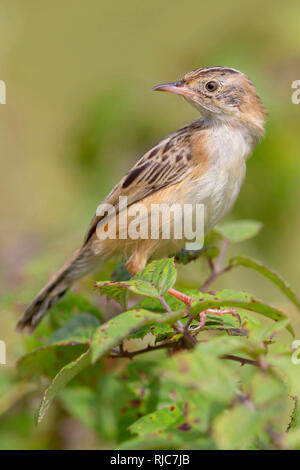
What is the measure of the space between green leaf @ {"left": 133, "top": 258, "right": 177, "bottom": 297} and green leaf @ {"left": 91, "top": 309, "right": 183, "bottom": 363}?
25cm

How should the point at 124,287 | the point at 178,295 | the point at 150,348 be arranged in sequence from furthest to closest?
the point at 178,295, the point at 150,348, the point at 124,287

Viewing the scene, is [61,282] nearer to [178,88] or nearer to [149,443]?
[178,88]

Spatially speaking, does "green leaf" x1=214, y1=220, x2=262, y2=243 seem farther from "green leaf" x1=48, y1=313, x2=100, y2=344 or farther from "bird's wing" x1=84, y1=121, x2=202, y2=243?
"green leaf" x1=48, y1=313, x2=100, y2=344

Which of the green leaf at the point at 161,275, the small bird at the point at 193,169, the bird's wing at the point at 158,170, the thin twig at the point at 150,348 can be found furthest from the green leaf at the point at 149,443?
the bird's wing at the point at 158,170

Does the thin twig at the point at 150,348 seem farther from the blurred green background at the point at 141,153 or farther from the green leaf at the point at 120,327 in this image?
the blurred green background at the point at 141,153

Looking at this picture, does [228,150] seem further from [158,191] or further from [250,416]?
[250,416]

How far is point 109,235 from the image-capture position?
13.1 ft

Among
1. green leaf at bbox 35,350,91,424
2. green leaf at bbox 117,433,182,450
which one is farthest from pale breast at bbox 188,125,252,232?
green leaf at bbox 117,433,182,450

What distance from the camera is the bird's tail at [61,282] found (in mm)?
3818

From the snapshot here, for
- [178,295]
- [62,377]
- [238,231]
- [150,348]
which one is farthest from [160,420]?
[238,231]

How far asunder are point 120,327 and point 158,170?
219cm

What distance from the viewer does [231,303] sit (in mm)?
1989

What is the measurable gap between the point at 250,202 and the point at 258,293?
40.5 inches
